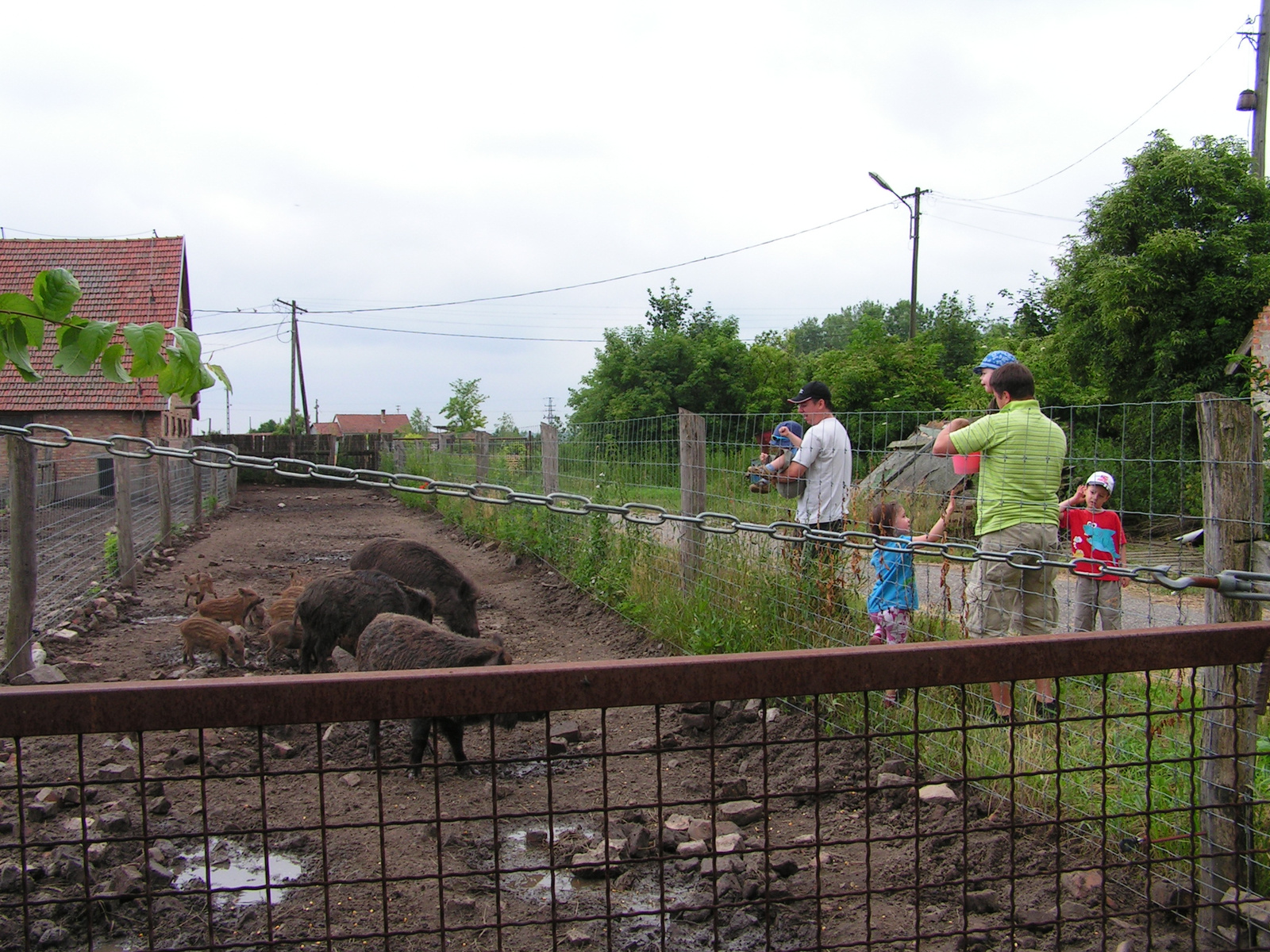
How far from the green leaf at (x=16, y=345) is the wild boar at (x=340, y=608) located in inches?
195

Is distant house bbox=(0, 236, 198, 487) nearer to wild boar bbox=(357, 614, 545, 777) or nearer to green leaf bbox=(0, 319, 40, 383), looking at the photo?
wild boar bbox=(357, 614, 545, 777)

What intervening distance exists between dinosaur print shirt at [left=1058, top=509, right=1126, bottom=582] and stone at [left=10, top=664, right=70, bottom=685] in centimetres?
660

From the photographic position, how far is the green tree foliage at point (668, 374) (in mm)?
26062

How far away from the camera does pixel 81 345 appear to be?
1.86 m

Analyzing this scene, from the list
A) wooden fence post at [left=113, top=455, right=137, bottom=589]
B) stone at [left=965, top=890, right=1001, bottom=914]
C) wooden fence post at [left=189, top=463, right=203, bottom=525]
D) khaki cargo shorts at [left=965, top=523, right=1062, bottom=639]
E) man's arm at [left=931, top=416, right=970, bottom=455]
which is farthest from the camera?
wooden fence post at [left=189, top=463, right=203, bottom=525]

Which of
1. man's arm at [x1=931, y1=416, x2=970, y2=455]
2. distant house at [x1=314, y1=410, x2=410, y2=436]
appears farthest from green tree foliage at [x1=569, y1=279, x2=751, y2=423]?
distant house at [x1=314, y1=410, x2=410, y2=436]

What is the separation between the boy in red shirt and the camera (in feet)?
19.0

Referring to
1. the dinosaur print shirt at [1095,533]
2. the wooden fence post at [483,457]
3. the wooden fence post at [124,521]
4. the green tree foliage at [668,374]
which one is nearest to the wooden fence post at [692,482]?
the dinosaur print shirt at [1095,533]

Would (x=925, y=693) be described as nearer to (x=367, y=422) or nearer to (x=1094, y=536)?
(x=1094, y=536)

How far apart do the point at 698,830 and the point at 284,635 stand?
4.30m

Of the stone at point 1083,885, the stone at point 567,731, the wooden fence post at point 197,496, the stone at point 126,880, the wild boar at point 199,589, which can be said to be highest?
the wooden fence post at point 197,496

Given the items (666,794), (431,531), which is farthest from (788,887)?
(431,531)

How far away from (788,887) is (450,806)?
1.85 metres

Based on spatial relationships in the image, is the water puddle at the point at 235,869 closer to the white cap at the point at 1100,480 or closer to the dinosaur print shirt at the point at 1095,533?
the dinosaur print shirt at the point at 1095,533
